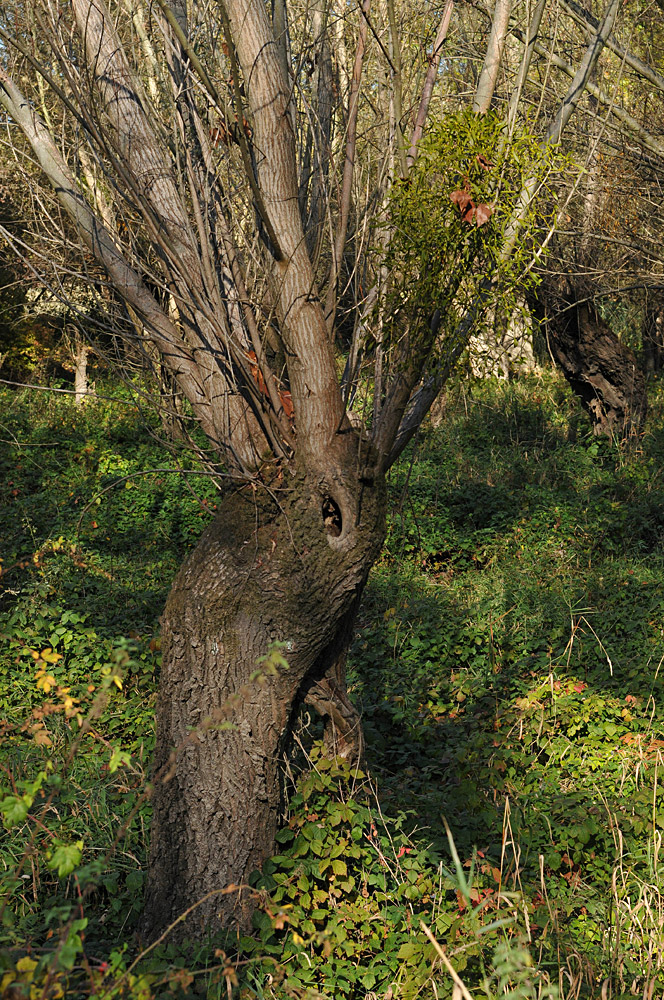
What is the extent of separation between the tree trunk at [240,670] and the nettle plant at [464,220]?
0.83 meters

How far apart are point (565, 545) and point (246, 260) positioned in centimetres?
537

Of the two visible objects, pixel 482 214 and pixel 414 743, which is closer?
pixel 482 214

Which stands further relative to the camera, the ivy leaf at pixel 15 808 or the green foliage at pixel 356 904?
the green foliage at pixel 356 904

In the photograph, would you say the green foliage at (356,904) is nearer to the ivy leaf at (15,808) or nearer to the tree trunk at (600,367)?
the ivy leaf at (15,808)

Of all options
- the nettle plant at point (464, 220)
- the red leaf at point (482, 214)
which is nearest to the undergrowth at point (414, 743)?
the nettle plant at point (464, 220)

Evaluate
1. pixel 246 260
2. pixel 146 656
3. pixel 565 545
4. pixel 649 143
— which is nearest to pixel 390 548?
pixel 565 545

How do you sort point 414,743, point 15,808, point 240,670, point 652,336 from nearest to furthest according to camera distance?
point 15,808, point 240,670, point 414,743, point 652,336

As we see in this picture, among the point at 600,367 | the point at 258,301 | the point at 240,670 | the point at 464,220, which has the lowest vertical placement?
the point at 240,670

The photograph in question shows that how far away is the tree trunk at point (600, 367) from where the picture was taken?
1006 centimetres

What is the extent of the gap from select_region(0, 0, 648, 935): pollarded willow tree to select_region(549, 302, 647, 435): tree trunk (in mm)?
6740

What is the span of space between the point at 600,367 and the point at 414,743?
6.66m

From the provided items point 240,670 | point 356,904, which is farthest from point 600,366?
point 356,904

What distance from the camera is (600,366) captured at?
10.2 m

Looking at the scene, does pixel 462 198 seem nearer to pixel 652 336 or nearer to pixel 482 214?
pixel 482 214
